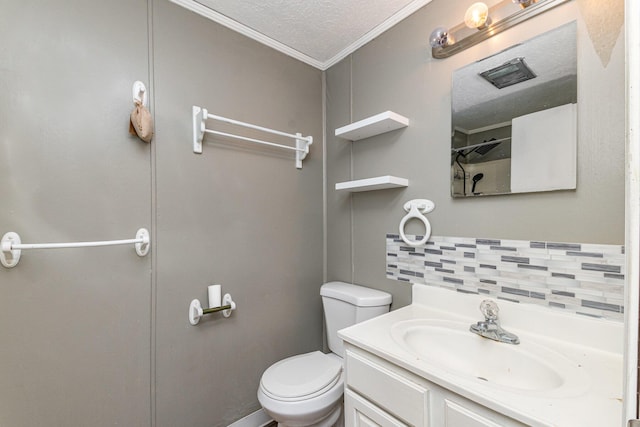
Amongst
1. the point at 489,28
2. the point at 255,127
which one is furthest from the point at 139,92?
the point at 489,28

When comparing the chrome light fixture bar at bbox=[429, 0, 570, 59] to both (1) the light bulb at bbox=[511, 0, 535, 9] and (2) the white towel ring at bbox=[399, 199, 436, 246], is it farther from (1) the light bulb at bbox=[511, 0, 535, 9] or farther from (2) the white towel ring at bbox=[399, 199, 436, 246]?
(2) the white towel ring at bbox=[399, 199, 436, 246]

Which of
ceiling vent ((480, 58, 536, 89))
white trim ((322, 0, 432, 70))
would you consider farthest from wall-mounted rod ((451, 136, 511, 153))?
white trim ((322, 0, 432, 70))

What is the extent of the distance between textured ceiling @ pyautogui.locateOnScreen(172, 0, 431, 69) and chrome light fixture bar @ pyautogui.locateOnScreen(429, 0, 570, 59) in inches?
10.7

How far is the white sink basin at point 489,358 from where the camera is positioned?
771 millimetres

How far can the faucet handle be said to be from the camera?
103cm

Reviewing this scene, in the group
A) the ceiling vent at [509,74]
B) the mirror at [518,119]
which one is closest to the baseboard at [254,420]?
the mirror at [518,119]

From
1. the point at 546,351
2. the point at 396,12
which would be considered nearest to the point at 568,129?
the point at 546,351

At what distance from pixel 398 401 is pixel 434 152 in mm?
1063

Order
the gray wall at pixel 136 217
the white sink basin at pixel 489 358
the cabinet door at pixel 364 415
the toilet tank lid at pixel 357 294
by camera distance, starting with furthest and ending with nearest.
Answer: the toilet tank lid at pixel 357 294 < the gray wall at pixel 136 217 < the cabinet door at pixel 364 415 < the white sink basin at pixel 489 358

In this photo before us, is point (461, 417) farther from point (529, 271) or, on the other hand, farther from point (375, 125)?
point (375, 125)

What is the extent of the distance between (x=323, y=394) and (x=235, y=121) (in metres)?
1.46

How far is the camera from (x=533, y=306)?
3.29 ft

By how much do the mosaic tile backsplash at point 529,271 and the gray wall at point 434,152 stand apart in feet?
0.14

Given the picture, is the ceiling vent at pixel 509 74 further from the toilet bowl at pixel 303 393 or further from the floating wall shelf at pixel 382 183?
the toilet bowl at pixel 303 393
